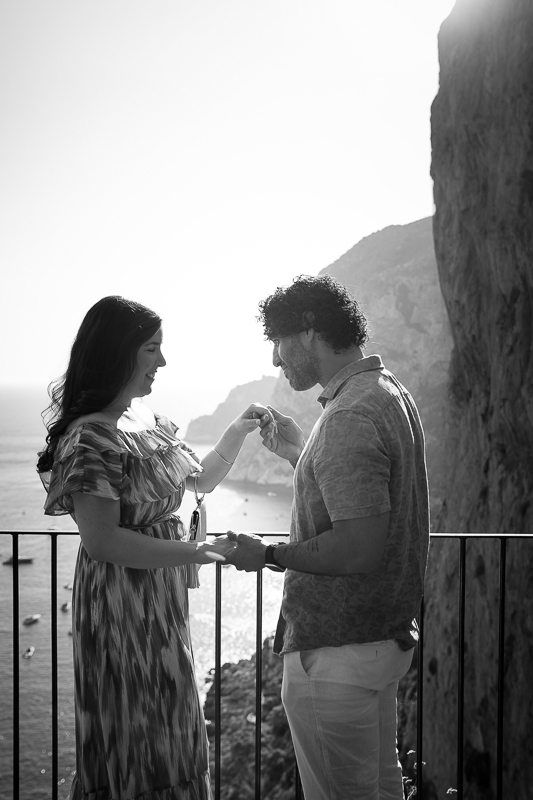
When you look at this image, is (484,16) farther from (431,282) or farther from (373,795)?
(431,282)

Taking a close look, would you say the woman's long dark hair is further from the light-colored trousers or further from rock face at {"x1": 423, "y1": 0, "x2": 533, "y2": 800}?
rock face at {"x1": 423, "y1": 0, "x2": 533, "y2": 800}

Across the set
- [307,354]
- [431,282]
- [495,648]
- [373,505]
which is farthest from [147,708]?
[431,282]

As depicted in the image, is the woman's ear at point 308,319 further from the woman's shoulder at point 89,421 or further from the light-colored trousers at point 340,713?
the light-colored trousers at point 340,713

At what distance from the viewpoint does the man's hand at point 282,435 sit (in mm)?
2430

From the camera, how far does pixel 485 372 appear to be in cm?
924

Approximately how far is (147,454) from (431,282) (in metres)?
69.9

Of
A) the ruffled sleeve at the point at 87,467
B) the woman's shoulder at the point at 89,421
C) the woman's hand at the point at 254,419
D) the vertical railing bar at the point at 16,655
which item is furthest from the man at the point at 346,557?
the vertical railing bar at the point at 16,655

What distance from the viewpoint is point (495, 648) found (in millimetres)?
8422

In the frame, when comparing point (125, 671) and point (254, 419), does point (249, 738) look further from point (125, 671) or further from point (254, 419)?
point (125, 671)

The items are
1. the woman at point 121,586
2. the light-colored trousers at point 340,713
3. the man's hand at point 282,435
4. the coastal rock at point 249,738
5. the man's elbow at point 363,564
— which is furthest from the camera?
the coastal rock at point 249,738

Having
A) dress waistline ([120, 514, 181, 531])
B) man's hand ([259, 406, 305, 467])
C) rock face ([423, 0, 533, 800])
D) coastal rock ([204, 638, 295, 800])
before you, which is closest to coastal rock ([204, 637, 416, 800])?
coastal rock ([204, 638, 295, 800])

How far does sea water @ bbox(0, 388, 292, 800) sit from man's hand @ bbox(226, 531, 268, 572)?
99cm

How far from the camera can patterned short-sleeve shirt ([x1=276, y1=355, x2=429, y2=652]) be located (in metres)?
1.58

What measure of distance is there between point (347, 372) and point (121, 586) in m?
0.89
